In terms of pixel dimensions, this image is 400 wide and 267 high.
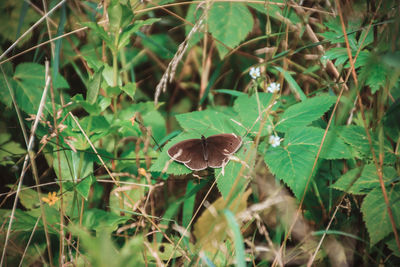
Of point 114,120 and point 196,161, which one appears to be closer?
point 196,161

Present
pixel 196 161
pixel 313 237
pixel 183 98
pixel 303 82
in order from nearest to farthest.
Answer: pixel 196 161, pixel 313 237, pixel 303 82, pixel 183 98

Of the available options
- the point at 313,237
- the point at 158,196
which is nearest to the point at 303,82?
the point at 313,237

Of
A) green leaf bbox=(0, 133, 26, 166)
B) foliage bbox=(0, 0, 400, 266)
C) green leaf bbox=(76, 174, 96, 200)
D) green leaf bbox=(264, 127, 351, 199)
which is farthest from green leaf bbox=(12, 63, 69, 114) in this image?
green leaf bbox=(264, 127, 351, 199)

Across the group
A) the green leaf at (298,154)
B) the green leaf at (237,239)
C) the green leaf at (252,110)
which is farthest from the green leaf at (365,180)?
the green leaf at (237,239)

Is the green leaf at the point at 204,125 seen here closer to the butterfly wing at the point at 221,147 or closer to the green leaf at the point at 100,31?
the butterfly wing at the point at 221,147

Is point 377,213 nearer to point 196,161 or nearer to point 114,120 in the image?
point 196,161

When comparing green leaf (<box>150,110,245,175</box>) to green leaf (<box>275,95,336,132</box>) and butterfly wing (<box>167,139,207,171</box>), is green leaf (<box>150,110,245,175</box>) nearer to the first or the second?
butterfly wing (<box>167,139,207,171</box>)

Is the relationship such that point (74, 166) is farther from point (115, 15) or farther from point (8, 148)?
point (115, 15)

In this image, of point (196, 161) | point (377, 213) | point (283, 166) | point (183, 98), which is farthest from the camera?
point (183, 98)
